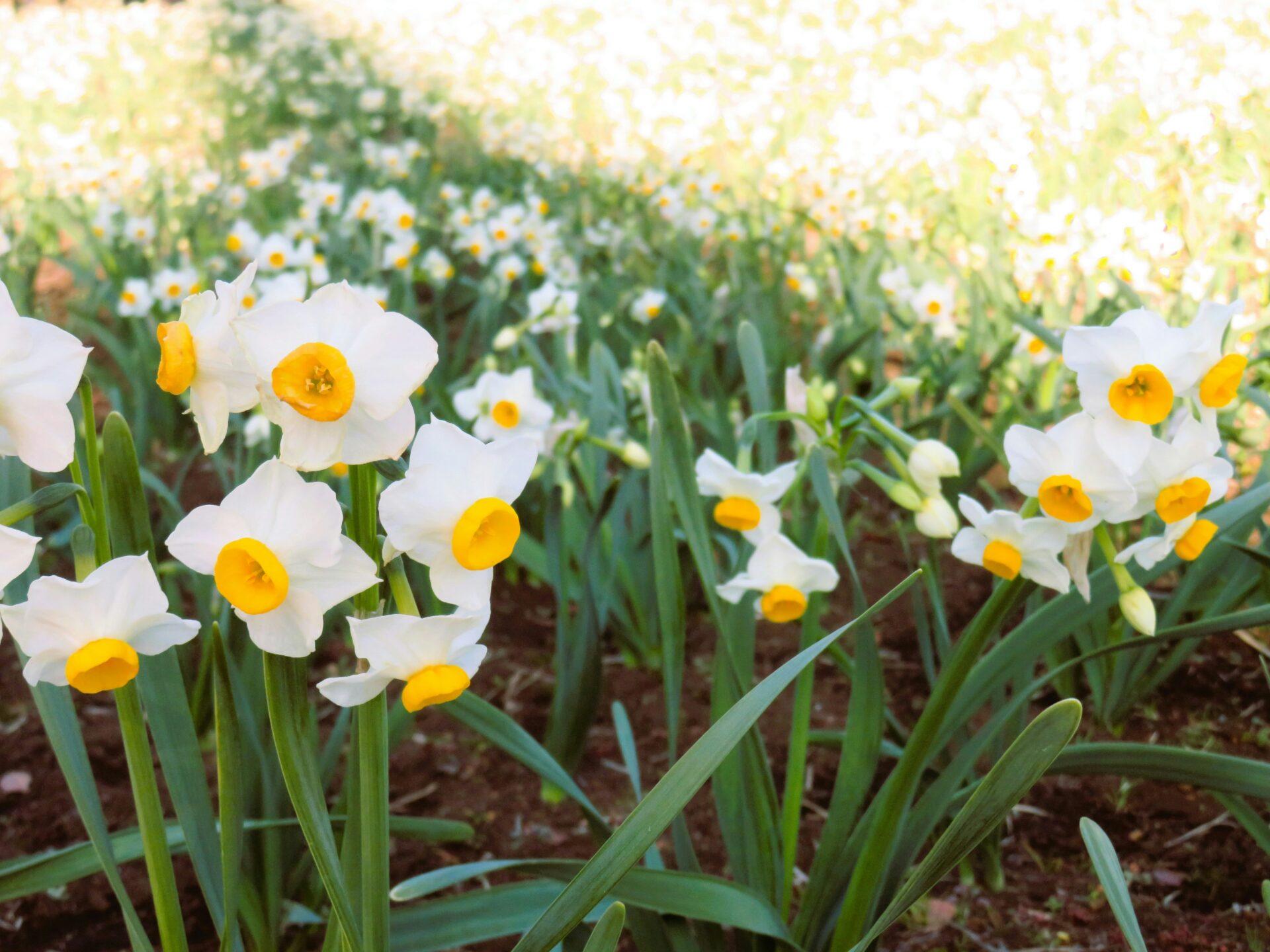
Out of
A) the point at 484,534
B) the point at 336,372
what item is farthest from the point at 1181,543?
the point at 336,372

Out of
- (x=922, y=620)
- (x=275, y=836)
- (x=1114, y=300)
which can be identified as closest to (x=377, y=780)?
(x=275, y=836)

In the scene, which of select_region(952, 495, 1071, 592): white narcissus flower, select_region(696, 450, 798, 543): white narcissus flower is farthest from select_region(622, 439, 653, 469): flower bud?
select_region(952, 495, 1071, 592): white narcissus flower

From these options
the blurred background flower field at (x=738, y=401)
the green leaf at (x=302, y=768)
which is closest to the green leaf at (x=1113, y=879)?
the blurred background flower field at (x=738, y=401)

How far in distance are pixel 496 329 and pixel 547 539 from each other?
1.27 m

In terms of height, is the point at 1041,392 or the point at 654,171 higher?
the point at 654,171

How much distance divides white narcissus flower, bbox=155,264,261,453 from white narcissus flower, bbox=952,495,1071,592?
590 mm

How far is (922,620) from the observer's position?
1494 mm

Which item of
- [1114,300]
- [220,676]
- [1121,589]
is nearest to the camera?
[220,676]

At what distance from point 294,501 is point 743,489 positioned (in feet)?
1.93

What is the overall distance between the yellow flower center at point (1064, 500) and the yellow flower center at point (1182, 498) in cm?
6

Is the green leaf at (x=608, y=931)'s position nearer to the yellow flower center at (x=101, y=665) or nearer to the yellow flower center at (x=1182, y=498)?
the yellow flower center at (x=101, y=665)

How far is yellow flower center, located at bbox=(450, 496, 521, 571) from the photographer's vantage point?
0.69 m

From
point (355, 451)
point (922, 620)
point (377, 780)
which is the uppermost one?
point (355, 451)

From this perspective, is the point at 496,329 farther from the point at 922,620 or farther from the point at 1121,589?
the point at 1121,589
